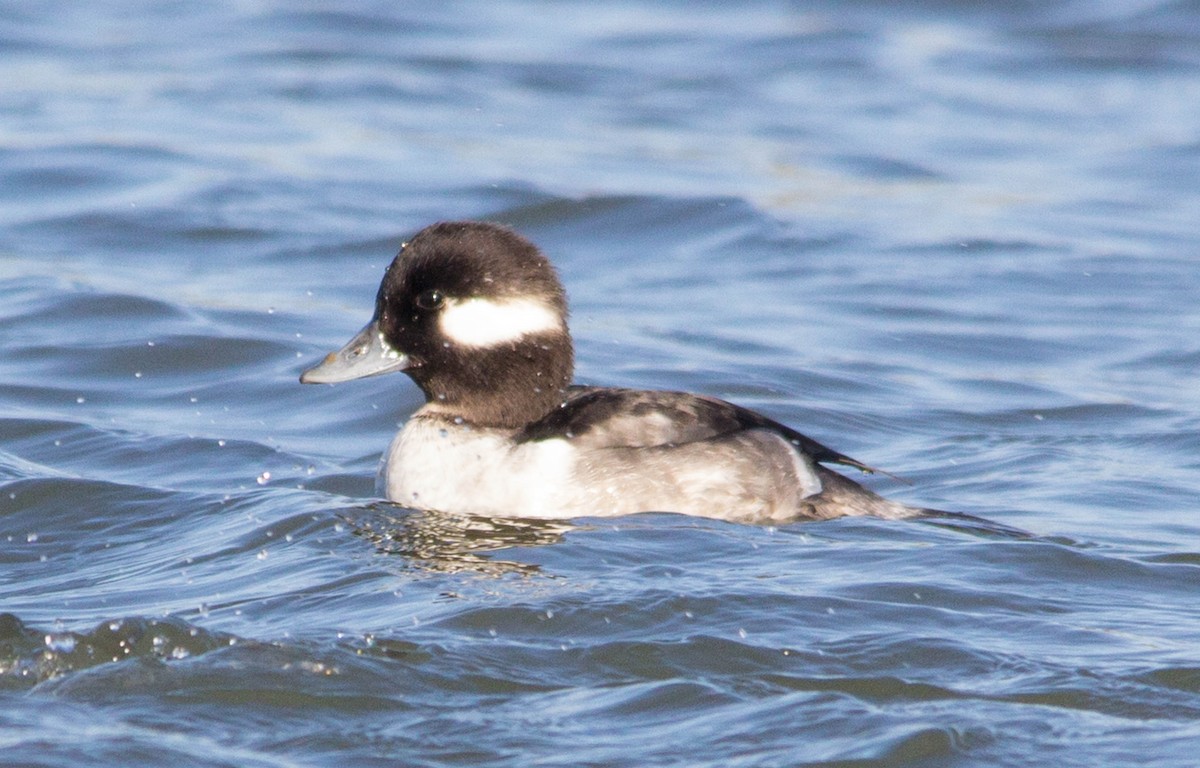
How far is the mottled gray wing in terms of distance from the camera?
304 inches

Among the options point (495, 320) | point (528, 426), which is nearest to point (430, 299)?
point (495, 320)

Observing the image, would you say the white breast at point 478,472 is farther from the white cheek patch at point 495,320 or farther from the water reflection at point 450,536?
the white cheek patch at point 495,320

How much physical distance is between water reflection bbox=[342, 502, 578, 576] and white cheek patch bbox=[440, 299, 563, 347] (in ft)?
2.35

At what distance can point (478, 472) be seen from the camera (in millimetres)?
7715

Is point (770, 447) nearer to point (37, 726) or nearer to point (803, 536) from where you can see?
point (803, 536)

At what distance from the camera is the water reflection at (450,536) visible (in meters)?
7.20

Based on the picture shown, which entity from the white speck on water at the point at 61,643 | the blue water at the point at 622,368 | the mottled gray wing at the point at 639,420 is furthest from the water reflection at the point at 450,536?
the white speck on water at the point at 61,643

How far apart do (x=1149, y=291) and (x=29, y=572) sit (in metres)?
8.21

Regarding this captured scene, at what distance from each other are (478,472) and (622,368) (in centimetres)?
315

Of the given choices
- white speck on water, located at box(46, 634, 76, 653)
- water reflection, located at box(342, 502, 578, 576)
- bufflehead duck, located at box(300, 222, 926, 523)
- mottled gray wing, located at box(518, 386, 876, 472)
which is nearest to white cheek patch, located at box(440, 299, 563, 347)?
bufflehead duck, located at box(300, 222, 926, 523)

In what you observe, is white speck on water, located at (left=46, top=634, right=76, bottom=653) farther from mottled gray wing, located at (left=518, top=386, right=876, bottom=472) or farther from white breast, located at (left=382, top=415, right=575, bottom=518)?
mottled gray wing, located at (left=518, top=386, right=876, bottom=472)

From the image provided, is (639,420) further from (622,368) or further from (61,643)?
(622,368)

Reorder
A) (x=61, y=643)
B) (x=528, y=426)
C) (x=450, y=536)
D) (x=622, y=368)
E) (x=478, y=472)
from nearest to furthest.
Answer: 1. (x=61, y=643)
2. (x=450, y=536)
3. (x=478, y=472)
4. (x=528, y=426)
5. (x=622, y=368)

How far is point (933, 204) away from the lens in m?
15.1
